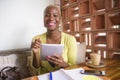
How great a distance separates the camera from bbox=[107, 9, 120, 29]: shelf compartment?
4.39 feet

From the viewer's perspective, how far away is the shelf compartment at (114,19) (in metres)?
1.34

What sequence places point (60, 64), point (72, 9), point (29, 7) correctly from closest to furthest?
1. point (60, 64)
2. point (29, 7)
3. point (72, 9)

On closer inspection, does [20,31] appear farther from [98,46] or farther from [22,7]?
[98,46]

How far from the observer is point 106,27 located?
1426 millimetres

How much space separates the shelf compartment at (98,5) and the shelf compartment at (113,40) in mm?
297

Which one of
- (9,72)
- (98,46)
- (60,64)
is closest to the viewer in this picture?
(60,64)

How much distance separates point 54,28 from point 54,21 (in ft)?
0.20

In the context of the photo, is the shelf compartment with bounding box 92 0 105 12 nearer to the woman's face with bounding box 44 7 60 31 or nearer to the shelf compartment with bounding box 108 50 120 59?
the shelf compartment with bounding box 108 50 120 59

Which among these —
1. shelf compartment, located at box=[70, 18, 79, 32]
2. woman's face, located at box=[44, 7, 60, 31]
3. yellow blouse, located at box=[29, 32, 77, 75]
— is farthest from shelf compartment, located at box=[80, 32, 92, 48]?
woman's face, located at box=[44, 7, 60, 31]

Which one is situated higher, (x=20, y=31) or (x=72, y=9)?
(x=72, y=9)

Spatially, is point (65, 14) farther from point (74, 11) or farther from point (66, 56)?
point (66, 56)

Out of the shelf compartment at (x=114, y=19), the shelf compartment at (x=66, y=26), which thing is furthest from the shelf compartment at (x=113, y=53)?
the shelf compartment at (x=66, y=26)

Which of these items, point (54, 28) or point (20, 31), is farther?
point (20, 31)

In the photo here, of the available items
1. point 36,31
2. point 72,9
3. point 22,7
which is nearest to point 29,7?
point 22,7
